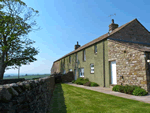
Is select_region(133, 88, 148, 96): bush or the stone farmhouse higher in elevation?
the stone farmhouse

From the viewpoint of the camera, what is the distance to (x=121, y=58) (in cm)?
1166

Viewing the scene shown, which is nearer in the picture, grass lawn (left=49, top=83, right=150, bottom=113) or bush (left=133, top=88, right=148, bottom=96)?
grass lawn (left=49, top=83, right=150, bottom=113)

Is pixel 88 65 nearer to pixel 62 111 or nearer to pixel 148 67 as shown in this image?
pixel 148 67

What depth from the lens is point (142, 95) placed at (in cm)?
871

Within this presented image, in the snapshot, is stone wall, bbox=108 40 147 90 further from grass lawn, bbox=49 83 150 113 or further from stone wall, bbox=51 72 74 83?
stone wall, bbox=51 72 74 83

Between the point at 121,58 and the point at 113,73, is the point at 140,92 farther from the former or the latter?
the point at 113,73

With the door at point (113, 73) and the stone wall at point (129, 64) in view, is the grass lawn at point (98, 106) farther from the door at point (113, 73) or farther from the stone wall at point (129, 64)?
the door at point (113, 73)

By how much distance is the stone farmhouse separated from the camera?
31.9 ft

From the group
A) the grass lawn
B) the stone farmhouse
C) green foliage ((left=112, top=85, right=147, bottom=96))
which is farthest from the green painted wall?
the grass lawn

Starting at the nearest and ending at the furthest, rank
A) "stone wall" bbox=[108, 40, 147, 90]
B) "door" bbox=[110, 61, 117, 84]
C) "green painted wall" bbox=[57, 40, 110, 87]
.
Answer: "stone wall" bbox=[108, 40, 147, 90] → "door" bbox=[110, 61, 117, 84] → "green painted wall" bbox=[57, 40, 110, 87]

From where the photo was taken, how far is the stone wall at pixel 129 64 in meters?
9.60

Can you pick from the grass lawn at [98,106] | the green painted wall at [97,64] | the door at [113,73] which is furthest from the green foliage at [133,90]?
the green painted wall at [97,64]

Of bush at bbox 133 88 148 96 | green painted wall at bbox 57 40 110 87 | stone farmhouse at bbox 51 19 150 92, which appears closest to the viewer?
bush at bbox 133 88 148 96

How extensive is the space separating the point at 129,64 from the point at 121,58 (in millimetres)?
1103
